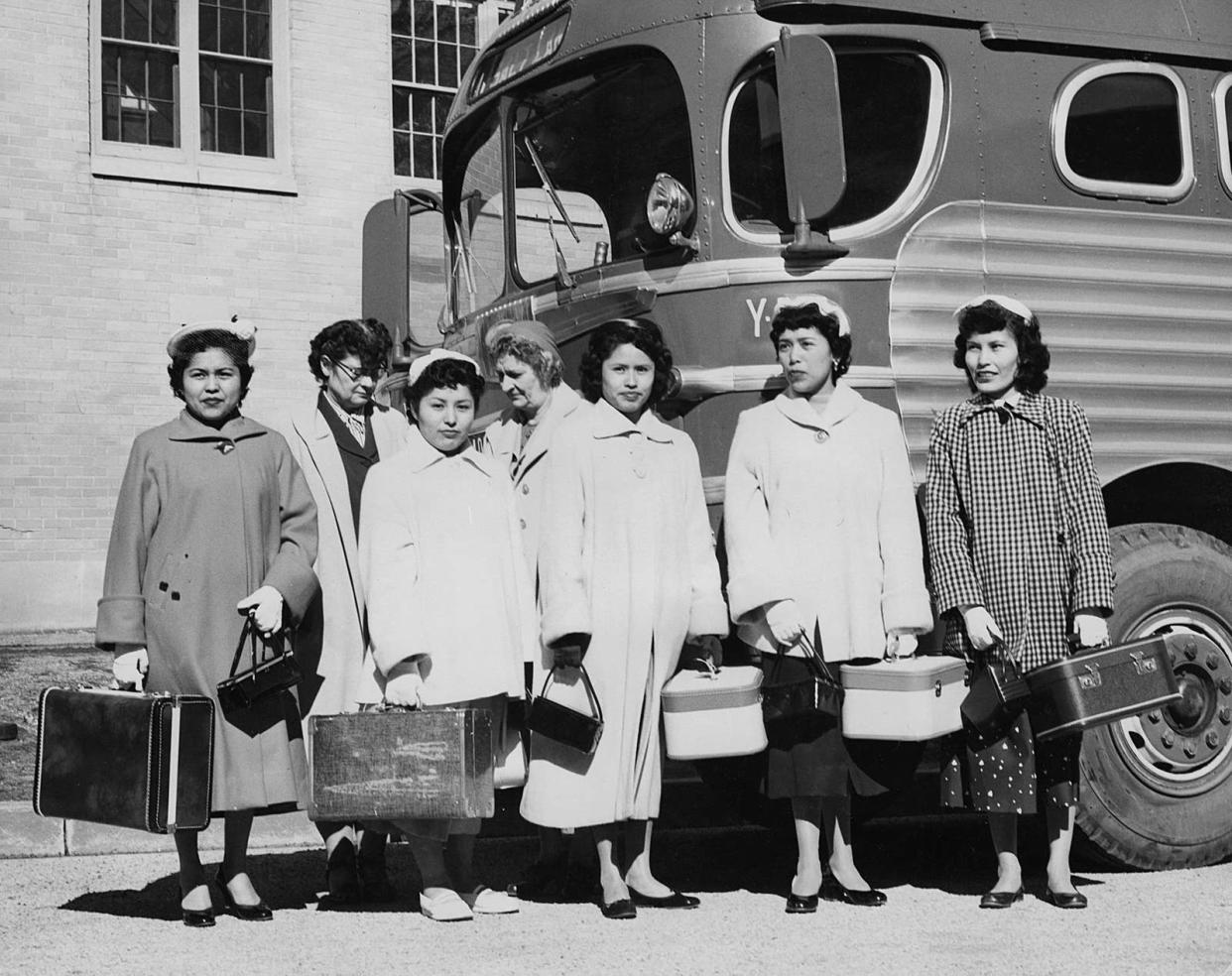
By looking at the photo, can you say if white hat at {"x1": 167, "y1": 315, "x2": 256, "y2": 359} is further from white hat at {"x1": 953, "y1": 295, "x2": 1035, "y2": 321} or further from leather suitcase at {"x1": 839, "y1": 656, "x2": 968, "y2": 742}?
white hat at {"x1": 953, "y1": 295, "x2": 1035, "y2": 321}

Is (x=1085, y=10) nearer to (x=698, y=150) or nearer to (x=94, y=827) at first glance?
(x=698, y=150)

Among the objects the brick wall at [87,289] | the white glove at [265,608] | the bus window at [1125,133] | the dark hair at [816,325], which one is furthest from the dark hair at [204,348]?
the brick wall at [87,289]

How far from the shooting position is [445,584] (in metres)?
5.68

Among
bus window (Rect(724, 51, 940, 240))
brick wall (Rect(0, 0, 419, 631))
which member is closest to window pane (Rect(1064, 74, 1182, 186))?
bus window (Rect(724, 51, 940, 240))

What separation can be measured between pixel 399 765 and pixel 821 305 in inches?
78.7

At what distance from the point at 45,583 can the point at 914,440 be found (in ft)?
28.6

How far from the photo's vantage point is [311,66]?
569 inches

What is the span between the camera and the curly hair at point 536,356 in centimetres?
627

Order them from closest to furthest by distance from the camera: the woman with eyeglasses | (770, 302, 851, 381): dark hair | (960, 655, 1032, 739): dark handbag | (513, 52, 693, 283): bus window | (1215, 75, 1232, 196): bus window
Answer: (960, 655, 1032, 739): dark handbag, (770, 302, 851, 381): dark hair, the woman with eyeglasses, (513, 52, 693, 283): bus window, (1215, 75, 1232, 196): bus window

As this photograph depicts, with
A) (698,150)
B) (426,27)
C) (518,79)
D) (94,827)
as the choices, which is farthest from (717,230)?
(426,27)

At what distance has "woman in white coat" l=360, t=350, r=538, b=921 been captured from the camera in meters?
5.59

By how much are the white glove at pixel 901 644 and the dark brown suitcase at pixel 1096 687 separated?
A: 38 centimetres

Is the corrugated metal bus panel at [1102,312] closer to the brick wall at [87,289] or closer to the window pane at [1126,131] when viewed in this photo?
the window pane at [1126,131]

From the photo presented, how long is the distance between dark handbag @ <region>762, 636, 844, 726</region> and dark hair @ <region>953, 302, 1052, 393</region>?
1.12 meters
